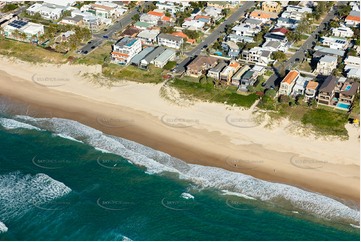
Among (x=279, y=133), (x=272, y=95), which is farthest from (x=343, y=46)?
(x=279, y=133)

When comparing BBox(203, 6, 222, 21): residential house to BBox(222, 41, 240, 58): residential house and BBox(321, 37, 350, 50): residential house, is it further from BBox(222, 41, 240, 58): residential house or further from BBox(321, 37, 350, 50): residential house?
BBox(321, 37, 350, 50): residential house

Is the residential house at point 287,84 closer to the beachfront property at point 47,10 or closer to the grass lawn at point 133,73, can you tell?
the grass lawn at point 133,73

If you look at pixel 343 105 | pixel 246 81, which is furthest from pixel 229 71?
pixel 343 105

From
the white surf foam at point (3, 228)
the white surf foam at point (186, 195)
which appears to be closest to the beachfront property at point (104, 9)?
the white surf foam at point (186, 195)

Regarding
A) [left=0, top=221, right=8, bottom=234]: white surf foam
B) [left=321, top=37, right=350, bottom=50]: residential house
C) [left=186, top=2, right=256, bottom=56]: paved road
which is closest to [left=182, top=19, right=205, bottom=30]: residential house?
[left=186, top=2, right=256, bottom=56]: paved road

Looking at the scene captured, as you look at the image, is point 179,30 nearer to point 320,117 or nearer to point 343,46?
point 343,46

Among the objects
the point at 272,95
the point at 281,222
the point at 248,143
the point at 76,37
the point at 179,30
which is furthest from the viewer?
the point at 179,30

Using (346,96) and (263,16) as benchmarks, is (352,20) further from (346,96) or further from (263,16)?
(346,96)
